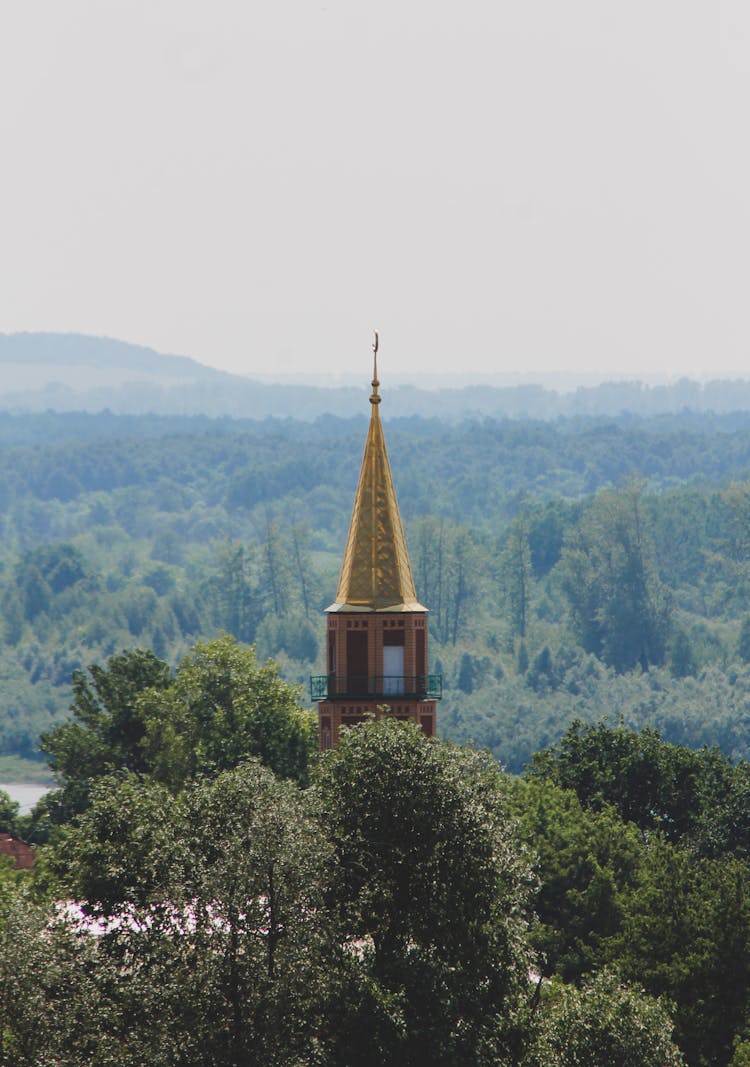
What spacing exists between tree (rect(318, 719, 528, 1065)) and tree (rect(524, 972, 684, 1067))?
2.42ft

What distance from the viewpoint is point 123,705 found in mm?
106938

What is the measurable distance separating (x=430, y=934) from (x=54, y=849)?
18.0 meters

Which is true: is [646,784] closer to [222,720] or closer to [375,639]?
[222,720]

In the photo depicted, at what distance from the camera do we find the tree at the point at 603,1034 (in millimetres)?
54094

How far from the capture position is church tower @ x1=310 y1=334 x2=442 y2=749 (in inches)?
3004

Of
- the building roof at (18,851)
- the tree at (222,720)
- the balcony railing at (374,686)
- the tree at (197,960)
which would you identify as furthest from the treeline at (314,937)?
the building roof at (18,851)

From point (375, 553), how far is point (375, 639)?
2042 mm

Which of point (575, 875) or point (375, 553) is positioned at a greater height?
point (375, 553)

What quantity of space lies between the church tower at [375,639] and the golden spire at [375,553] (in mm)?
23

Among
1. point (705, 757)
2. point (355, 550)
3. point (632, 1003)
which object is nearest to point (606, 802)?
point (705, 757)

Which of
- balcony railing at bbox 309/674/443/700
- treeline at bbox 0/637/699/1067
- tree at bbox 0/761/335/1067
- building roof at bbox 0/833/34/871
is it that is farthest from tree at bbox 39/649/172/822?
tree at bbox 0/761/335/1067

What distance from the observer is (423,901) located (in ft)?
181

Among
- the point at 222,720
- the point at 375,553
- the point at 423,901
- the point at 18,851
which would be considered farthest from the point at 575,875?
the point at 18,851

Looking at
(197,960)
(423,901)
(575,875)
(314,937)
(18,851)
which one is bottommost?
(18,851)
